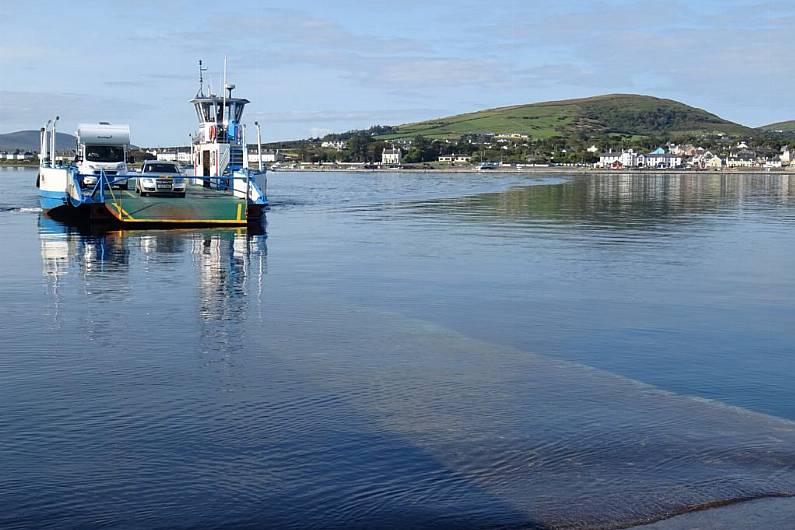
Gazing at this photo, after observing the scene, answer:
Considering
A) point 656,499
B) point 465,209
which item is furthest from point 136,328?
point 465,209

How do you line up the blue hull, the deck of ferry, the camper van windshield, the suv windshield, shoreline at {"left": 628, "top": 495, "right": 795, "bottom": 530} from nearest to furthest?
shoreline at {"left": 628, "top": 495, "right": 795, "bottom": 530}, the deck of ferry, the blue hull, the suv windshield, the camper van windshield

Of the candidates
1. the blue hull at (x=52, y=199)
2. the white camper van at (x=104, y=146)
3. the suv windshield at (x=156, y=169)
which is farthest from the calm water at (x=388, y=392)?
the white camper van at (x=104, y=146)

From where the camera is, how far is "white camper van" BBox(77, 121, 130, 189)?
40.5 m

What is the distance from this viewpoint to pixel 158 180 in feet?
116

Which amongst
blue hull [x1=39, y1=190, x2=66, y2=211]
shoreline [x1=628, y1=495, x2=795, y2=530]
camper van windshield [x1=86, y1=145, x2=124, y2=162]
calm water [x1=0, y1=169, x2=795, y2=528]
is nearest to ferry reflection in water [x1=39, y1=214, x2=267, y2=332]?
calm water [x1=0, y1=169, x2=795, y2=528]

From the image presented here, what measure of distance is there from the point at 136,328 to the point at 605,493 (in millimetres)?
8500

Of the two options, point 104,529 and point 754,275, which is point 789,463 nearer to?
point 104,529

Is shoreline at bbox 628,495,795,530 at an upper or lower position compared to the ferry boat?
lower

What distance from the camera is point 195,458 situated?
823 centimetres

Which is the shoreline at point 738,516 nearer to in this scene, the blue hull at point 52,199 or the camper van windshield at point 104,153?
the blue hull at point 52,199

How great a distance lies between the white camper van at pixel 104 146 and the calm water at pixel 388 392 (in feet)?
59.9

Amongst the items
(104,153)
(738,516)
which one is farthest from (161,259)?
(104,153)

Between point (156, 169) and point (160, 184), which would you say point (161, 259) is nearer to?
point (160, 184)

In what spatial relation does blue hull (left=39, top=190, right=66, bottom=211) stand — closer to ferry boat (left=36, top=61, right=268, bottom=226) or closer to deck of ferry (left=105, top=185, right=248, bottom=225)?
ferry boat (left=36, top=61, right=268, bottom=226)
